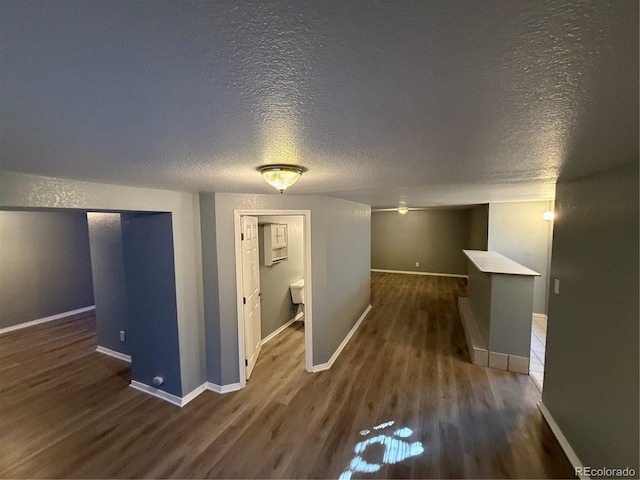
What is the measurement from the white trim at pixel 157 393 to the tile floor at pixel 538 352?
150 inches

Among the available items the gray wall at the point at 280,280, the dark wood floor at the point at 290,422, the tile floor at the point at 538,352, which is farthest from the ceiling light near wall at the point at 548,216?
the gray wall at the point at 280,280

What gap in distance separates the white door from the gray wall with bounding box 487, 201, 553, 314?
4504 mm

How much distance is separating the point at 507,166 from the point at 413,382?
251cm

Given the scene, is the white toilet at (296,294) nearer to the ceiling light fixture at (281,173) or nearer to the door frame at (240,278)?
the door frame at (240,278)

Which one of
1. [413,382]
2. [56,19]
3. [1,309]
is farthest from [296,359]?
[1,309]

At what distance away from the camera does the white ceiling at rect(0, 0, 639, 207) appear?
17.9 inches

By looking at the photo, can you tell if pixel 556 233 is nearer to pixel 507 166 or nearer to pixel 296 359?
pixel 507 166

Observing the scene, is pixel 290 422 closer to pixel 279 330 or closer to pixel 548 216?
pixel 279 330

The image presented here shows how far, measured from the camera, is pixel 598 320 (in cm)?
175

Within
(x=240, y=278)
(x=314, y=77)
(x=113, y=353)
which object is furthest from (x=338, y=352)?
(x=314, y=77)

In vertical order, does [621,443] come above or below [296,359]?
above

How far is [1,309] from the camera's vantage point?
4500 millimetres

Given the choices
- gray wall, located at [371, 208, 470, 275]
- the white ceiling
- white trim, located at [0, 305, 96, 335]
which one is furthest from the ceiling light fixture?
gray wall, located at [371, 208, 470, 275]

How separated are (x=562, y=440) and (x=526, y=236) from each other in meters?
3.77
